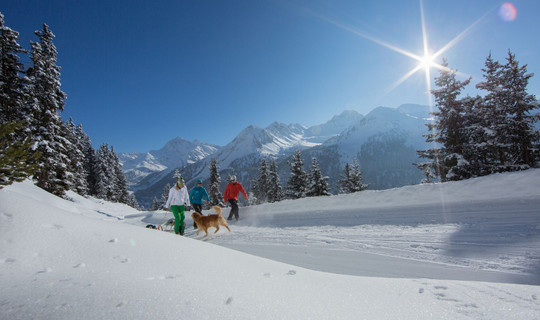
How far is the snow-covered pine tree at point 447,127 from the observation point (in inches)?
690

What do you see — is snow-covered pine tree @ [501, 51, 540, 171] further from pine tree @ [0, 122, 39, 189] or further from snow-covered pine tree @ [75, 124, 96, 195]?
snow-covered pine tree @ [75, 124, 96, 195]

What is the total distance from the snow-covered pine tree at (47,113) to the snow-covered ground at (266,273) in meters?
20.0

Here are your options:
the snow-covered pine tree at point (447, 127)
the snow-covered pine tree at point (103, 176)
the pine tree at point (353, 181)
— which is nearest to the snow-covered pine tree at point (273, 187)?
the pine tree at point (353, 181)

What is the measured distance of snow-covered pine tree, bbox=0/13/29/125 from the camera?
17636 millimetres

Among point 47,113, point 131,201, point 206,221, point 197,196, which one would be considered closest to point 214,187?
point 47,113

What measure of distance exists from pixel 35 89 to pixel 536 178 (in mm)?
31121

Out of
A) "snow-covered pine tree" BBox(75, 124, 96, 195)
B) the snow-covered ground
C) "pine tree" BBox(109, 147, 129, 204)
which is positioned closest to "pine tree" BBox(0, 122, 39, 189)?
the snow-covered ground

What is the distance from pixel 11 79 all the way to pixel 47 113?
4.33 m

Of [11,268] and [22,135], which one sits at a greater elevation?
[22,135]

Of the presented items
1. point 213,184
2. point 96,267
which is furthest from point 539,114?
point 213,184

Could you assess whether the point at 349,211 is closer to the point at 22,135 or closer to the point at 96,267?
the point at 96,267

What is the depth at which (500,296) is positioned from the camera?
2.37 metres

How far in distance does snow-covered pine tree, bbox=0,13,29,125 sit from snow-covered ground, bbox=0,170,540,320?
70.9ft

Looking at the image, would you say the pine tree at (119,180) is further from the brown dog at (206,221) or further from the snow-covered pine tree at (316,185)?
the brown dog at (206,221)
